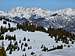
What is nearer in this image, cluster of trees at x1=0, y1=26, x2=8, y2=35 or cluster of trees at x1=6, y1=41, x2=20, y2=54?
cluster of trees at x1=6, y1=41, x2=20, y2=54

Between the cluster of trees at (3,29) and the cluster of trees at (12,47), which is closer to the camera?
the cluster of trees at (12,47)

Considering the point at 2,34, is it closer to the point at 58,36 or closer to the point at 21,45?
the point at 21,45

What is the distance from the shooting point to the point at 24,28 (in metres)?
46.8

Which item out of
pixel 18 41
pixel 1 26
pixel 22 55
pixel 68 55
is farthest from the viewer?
pixel 1 26

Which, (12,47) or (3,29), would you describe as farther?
(3,29)

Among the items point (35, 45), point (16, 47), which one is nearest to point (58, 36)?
point (35, 45)

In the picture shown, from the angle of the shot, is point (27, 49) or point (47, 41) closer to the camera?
point (27, 49)

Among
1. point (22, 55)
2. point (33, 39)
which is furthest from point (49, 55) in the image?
point (33, 39)

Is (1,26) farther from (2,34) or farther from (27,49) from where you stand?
(27,49)

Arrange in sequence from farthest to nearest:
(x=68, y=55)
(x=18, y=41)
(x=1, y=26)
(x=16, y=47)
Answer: (x=1, y=26) < (x=18, y=41) < (x=16, y=47) < (x=68, y=55)

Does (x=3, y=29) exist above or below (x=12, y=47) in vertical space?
above

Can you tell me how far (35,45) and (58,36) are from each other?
25.1 feet

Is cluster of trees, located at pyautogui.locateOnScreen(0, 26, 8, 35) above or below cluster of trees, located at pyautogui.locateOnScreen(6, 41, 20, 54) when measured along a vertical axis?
above

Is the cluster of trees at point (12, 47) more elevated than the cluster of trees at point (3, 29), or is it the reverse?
the cluster of trees at point (3, 29)
